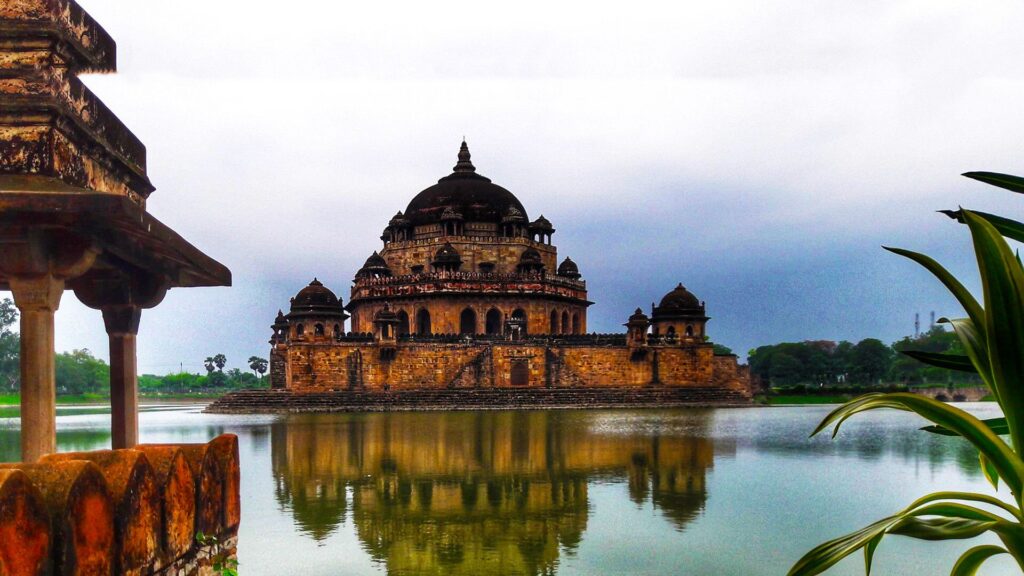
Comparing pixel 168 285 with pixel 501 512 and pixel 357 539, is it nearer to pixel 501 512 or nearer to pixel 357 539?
pixel 357 539

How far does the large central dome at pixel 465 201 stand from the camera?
4309cm

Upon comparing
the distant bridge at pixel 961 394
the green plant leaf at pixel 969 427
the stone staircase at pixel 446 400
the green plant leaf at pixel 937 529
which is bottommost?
the distant bridge at pixel 961 394

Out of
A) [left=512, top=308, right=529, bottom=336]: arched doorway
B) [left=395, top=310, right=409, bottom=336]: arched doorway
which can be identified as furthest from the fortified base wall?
[left=395, top=310, right=409, bottom=336]: arched doorway

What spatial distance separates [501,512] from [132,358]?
216 inches

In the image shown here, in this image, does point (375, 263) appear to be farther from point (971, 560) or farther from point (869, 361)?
point (971, 560)

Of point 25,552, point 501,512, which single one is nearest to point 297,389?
point 501,512

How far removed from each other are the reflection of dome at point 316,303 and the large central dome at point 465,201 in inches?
303

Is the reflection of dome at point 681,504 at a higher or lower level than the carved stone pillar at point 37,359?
lower

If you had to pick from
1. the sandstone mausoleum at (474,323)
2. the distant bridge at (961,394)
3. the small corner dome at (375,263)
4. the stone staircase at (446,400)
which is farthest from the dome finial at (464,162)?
the distant bridge at (961,394)

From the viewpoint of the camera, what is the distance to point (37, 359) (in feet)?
13.1

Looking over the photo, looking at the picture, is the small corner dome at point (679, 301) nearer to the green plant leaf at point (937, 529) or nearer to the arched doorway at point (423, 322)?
the arched doorway at point (423, 322)

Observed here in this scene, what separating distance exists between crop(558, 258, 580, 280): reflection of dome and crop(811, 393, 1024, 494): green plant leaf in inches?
1637

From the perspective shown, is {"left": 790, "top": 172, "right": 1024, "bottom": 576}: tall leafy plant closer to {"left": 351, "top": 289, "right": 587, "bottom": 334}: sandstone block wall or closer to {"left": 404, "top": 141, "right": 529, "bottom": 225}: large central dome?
{"left": 351, "top": 289, "right": 587, "bottom": 334}: sandstone block wall

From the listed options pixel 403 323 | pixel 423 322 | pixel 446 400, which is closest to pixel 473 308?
pixel 423 322
